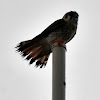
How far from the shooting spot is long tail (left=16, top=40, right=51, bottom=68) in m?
5.02

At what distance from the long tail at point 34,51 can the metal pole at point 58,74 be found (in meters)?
1.73

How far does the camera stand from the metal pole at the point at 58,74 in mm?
2791

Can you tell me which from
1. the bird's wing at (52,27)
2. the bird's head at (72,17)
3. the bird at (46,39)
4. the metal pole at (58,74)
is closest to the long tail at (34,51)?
the bird at (46,39)

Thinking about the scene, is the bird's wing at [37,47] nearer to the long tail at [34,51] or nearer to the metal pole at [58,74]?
the long tail at [34,51]

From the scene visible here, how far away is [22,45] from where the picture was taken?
5062mm

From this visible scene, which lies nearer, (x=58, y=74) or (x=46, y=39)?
(x=58, y=74)

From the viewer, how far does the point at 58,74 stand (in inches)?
118

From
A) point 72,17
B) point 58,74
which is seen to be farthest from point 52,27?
point 58,74

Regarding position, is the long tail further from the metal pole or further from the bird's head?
the metal pole

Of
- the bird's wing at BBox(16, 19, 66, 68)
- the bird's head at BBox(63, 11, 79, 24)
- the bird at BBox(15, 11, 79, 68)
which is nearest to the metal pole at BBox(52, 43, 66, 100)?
the bird at BBox(15, 11, 79, 68)

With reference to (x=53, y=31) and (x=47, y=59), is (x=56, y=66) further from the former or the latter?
(x=47, y=59)

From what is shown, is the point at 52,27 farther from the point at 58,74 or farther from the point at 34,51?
the point at 58,74

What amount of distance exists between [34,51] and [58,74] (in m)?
2.20

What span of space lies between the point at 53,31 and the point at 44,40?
0.69 feet
